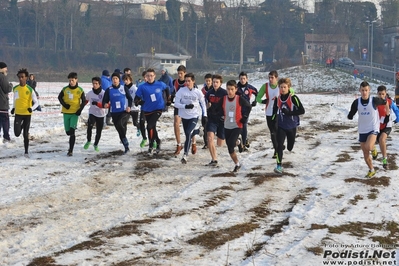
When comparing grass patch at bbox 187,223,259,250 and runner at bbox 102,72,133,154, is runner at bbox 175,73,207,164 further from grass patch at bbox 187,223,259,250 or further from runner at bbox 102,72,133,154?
grass patch at bbox 187,223,259,250

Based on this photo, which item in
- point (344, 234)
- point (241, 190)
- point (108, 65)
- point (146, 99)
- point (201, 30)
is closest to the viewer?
point (344, 234)

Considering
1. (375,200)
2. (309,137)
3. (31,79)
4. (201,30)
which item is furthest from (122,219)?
(201,30)

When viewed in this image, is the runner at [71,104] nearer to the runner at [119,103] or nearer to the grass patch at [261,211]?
the runner at [119,103]

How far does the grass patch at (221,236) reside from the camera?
6844 mm

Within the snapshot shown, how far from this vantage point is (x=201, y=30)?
103m

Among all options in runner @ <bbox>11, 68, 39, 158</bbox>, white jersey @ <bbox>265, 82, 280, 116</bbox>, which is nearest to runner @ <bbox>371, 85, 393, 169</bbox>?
white jersey @ <bbox>265, 82, 280, 116</bbox>

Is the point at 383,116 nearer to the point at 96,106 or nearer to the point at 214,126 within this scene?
the point at 214,126

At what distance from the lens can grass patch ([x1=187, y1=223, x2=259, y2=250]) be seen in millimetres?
6844

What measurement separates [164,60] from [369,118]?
84.1m

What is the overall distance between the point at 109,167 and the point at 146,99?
2091 millimetres

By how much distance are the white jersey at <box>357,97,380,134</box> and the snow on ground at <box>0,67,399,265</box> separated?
81cm

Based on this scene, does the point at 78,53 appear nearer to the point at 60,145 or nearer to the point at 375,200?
the point at 60,145

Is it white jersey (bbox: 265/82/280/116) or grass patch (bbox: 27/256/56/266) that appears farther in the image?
white jersey (bbox: 265/82/280/116)

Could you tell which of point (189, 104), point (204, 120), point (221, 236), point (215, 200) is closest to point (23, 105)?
point (189, 104)
